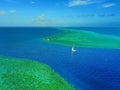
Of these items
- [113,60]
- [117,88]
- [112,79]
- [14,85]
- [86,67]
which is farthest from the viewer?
[113,60]

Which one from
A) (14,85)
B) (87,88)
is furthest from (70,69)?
(14,85)

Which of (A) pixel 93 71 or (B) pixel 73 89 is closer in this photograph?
(B) pixel 73 89

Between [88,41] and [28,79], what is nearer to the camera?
[28,79]

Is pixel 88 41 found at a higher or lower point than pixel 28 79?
lower

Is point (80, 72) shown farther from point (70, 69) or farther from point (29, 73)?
point (29, 73)

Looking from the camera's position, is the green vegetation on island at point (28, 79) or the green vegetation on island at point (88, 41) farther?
the green vegetation on island at point (88, 41)

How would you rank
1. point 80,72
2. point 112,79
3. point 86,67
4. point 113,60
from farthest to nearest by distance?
point 113,60 → point 86,67 → point 80,72 → point 112,79

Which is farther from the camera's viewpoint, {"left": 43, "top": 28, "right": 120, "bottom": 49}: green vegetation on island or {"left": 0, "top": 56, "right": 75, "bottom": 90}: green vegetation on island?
{"left": 43, "top": 28, "right": 120, "bottom": 49}: green vegetation on island
